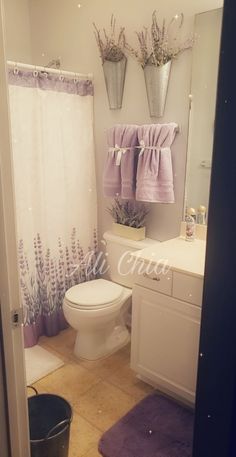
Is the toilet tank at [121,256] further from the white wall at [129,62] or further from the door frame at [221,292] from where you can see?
the door frame at [221,292]

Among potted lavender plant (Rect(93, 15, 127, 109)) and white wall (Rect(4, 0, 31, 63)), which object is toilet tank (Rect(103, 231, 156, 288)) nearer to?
potted lavender plant (Rect(93, 15, 127, 109))

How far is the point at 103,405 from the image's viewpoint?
188 centimetres

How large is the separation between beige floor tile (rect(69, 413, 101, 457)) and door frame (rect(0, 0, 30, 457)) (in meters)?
0.62

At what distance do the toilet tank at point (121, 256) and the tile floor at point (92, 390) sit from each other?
49 cm

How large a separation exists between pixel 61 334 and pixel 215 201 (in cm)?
189

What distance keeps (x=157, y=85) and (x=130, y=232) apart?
935 mm

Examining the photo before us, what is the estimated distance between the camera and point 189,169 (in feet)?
6.89

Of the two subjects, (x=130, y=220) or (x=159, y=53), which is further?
(x=130, y=220)

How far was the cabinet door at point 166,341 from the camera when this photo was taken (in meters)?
1.69

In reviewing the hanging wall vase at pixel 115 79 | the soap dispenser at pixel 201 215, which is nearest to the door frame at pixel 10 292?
the soap dispenser at pixel 201 215

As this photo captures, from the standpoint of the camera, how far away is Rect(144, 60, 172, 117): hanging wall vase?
79.7 inches

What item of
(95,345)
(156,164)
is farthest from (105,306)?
(156,164)

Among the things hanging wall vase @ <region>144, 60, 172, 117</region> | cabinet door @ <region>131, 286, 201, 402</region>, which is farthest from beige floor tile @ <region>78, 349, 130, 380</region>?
hanging wall vase @ <region>144, 60, 172, 117</region>

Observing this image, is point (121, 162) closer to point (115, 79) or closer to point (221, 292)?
point (115, 79)
